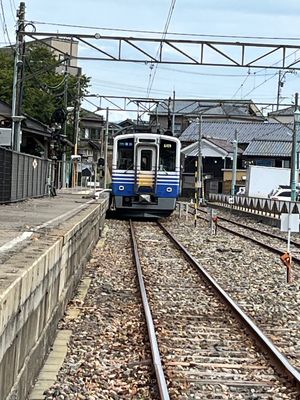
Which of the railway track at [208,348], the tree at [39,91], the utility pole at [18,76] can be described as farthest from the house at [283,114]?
the railway track at [208,348]

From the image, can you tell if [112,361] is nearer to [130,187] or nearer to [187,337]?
[187,337]

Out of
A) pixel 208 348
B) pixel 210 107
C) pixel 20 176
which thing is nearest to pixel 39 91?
pixel 210 107

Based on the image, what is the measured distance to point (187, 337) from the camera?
7.57m

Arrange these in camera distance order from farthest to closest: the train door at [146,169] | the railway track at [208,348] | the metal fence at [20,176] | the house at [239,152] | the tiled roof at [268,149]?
the house at [239,152] < the tiled roof at [268,149] < the train door at [146,169] < the metal fence at [20,176] < the railway track at [208,348]

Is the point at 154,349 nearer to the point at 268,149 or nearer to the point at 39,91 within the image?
the point at 39,91

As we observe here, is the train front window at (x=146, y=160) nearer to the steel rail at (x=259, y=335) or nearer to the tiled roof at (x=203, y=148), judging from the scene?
the steel rail at (x=259, y=335)

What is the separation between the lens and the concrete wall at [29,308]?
13.3 ft

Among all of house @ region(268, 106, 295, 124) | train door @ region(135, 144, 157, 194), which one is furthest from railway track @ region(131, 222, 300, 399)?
house @ region(268, 106, 295, 124)

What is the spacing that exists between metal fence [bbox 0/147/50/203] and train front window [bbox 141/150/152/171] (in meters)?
3.41

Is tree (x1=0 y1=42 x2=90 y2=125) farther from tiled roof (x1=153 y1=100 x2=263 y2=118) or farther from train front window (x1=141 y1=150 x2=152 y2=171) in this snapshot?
train front window (x1=141 y1=150 x2=152 y2=171)

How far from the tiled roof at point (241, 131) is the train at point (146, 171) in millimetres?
53774

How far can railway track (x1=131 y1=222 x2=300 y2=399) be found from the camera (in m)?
5.67

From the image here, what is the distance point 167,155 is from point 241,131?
2277 inches

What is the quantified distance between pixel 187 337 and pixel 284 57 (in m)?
14.8
